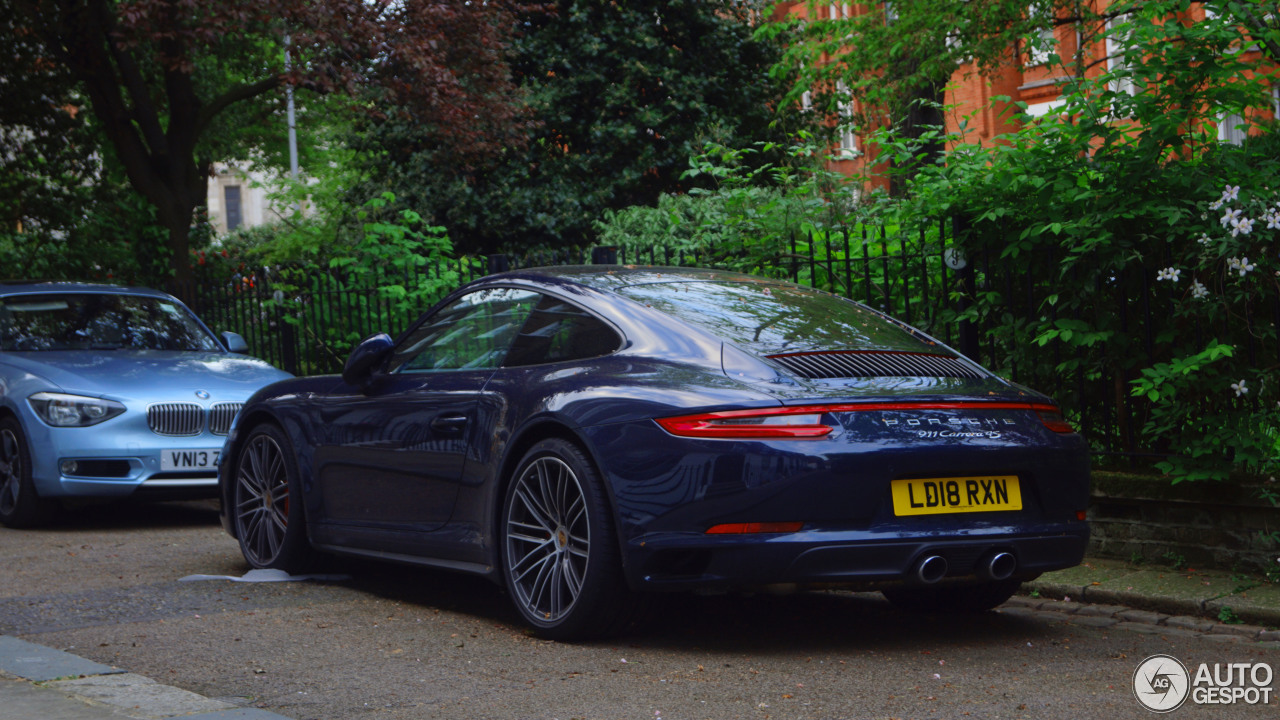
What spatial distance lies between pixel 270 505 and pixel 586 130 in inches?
659

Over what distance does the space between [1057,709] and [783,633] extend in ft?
4.61

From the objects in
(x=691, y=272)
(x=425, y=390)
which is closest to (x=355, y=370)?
(x=425, y=390)

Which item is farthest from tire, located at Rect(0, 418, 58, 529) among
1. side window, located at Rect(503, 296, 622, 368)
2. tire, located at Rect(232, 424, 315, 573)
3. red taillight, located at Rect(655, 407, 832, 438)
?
red taillight, located at Rect(655, 407, 832, 438)

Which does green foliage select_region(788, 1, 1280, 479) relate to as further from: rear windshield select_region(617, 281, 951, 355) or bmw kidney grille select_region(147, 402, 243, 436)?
bmw kidney grille select_region(147, 402, 243, 436)

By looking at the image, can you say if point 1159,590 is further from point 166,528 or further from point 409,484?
point 166,528

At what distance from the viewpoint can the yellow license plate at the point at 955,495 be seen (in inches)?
183

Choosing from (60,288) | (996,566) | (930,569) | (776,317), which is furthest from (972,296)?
(60,288)

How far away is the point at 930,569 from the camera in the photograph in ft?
15.3

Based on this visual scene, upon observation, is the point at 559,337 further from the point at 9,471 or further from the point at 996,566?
the point at 9,471

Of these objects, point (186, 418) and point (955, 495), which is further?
point (186, 418)

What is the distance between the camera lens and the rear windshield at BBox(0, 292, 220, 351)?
395 inches

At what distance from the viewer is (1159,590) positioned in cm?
590

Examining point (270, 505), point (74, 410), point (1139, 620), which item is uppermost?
point (74, 410)

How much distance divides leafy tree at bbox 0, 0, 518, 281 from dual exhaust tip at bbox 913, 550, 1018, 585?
9790mm
